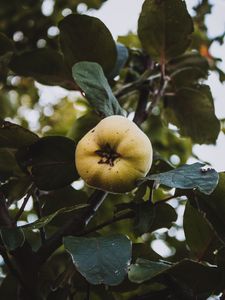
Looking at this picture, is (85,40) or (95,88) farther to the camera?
(85,40)

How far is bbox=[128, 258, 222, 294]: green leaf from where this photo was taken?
0.60m

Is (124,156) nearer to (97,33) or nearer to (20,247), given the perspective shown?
(20,247)

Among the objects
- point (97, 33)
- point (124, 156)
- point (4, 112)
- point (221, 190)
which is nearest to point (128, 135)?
point (124, 156)

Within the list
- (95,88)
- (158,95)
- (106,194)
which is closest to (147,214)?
(106,194)

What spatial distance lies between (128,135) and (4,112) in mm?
1199

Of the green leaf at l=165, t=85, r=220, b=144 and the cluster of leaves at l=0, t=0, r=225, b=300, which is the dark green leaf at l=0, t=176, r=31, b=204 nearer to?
the cluster of leaves at l=0, t=0, r=225, b=300

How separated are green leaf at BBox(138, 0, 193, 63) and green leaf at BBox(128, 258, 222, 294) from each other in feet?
1.61

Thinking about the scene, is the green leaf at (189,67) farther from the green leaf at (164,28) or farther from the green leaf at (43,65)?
the green leaf at (43,65)

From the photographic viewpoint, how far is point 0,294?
864mm

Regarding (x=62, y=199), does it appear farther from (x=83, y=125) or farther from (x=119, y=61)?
(x=119, y=61)

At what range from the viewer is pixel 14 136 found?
0.78 m

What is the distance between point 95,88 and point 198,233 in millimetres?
291

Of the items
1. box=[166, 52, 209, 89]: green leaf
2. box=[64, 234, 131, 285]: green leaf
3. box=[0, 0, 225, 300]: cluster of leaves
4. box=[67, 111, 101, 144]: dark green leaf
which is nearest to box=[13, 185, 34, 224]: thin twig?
box=[0, 0, 225, 300]: cluster of leaves

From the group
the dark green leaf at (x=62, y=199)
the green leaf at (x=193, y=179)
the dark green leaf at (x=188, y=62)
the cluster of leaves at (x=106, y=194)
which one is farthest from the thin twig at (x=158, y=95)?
the green leaf at (x=193, y=179)
